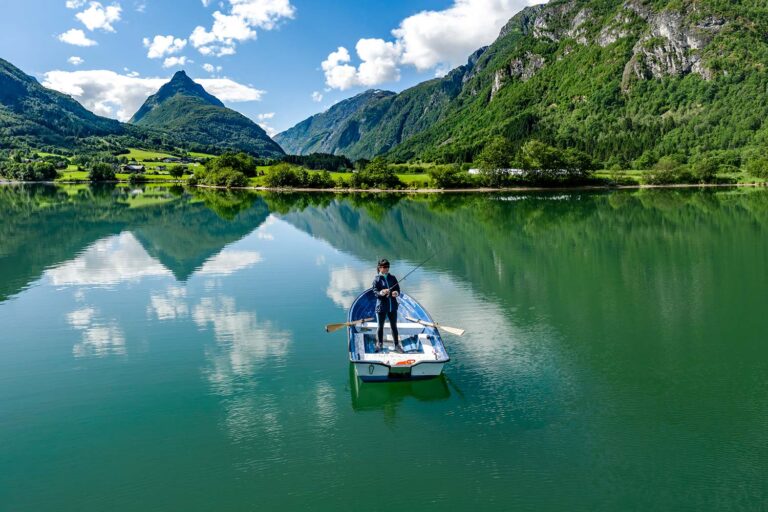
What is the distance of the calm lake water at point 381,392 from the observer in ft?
40.9

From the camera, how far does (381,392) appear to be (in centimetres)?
1769

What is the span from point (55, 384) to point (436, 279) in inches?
873

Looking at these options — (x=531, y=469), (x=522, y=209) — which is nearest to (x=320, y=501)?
(x=531, y=469)

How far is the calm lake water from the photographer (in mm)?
12477

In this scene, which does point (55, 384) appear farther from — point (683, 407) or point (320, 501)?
point (683, 407)

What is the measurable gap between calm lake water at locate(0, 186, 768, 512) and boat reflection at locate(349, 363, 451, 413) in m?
0.09

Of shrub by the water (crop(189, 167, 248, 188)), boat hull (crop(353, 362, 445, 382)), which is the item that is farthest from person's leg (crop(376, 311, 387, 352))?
shrub by the water (crop(189, 167, 248, 188))

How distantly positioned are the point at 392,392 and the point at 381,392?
353 millimetres

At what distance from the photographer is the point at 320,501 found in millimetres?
11969

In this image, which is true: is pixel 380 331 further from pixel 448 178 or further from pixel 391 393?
pixel 448 178

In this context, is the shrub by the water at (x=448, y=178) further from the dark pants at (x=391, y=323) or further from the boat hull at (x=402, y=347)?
the dark pants at (x=391, y=323)

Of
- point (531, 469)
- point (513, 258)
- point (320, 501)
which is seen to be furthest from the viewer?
point (513, 258)

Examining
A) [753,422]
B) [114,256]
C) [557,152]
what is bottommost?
[753,422]

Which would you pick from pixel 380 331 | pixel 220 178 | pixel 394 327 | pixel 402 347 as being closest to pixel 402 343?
pixel 402 347
